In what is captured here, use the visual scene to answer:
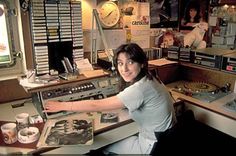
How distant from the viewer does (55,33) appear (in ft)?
6.28

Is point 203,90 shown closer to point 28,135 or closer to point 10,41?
point 28,135

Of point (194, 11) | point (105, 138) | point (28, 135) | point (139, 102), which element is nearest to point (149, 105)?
point (139, 102)

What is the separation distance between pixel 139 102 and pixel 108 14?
112cm

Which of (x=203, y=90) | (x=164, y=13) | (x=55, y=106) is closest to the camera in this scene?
(x=55, y=106)

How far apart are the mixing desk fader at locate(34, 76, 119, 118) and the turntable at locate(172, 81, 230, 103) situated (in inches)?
27.4

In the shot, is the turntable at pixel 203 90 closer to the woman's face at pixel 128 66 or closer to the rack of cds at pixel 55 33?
the woman's face at pixel 128 66

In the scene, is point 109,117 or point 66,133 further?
point 109,117

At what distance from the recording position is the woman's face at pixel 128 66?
4.75 ft

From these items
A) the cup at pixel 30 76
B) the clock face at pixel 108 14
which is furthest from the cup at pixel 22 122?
the clock face at pixel 108 14

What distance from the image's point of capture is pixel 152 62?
2369 mm

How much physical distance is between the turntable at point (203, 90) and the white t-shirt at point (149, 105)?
2.07 ft

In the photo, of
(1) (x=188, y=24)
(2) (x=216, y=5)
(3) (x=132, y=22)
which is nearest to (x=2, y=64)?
(3) (x=132, y=22)

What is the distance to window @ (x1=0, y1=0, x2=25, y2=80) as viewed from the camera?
1799 millimetres

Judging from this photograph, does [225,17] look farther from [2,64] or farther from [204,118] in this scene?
[2,64]
